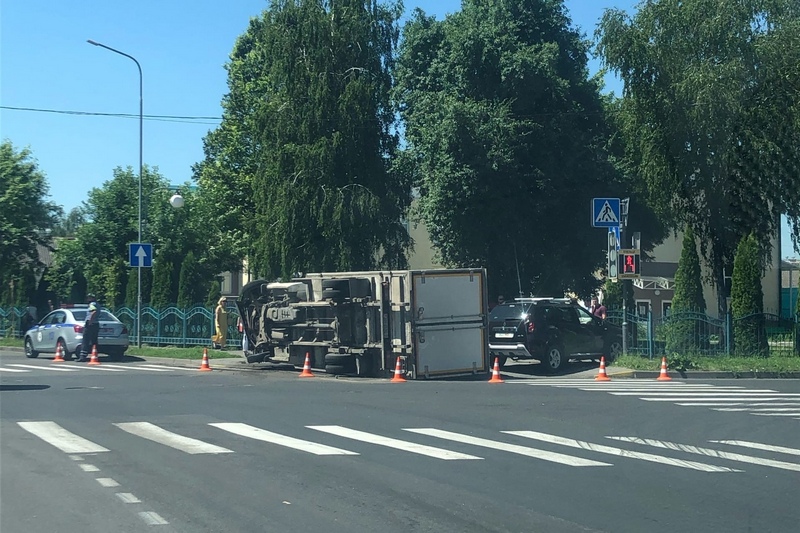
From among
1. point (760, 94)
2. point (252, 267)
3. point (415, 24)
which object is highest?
point (415, 24)

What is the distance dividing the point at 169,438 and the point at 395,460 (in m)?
3.08

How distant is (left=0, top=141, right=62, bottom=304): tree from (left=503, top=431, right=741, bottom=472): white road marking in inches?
1415

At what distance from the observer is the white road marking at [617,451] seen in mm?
9797

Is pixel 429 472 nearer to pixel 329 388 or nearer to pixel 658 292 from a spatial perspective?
pixel 329 388

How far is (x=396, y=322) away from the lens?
20109 millimetres

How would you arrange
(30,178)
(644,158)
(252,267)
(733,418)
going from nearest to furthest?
(733,418) < (644,158) < (252,267) < (30,178)

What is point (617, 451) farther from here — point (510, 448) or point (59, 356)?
point (59, 356)

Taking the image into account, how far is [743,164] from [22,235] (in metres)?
31.8

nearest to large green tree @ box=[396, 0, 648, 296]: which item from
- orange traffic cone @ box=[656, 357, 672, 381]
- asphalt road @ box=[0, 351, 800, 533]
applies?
orange traffic cone @ box=[656, 357, 672, 381]

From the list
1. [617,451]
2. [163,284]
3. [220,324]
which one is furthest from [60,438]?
[163,284]

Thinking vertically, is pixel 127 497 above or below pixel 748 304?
below

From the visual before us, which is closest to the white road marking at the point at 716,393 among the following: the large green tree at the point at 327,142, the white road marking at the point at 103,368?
the white road marking at the point at 103,368

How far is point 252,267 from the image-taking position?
37.2 m

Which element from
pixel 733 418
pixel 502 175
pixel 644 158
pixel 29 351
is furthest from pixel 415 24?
pixel 733 418
